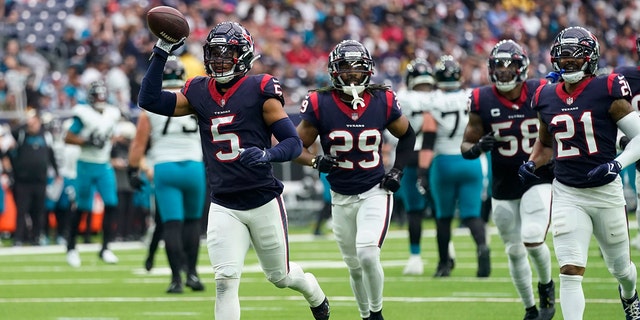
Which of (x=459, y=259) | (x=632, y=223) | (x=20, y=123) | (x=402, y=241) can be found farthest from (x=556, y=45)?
(x=20, y=123)

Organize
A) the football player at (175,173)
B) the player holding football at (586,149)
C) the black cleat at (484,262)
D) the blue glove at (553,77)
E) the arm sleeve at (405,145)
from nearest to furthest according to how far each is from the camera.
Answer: the player holding football at (586,149)
the blue glove at (553,77)
the arm sleeve at (405,145)
the football player at (175,173)
the black cleat at (484,262)

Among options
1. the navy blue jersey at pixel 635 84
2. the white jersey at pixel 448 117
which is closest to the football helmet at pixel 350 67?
the navy blue jersey at pixel 635 84

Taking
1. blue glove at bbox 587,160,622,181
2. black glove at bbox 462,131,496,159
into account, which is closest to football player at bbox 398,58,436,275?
black glove at bbox 462,131,496,159

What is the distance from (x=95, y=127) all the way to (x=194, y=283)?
3.76 metres

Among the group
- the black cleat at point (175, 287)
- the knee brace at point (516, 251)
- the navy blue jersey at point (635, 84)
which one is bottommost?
the black cleat at point (175, 287)

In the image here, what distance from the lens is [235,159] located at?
6.46m

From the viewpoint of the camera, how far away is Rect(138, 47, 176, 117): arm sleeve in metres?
6.21

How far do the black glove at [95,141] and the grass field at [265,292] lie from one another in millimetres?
1339

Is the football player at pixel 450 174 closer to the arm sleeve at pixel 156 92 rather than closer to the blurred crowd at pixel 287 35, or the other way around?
the arm sleeve at pixel 156 92

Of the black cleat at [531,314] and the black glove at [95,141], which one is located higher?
the black glove at [95,141]

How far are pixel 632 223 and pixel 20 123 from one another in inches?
345

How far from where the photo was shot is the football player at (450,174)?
10.4 meters

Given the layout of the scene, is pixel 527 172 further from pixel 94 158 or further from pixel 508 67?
pixel 94 158

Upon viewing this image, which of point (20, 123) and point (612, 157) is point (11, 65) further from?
point (612, 157)
